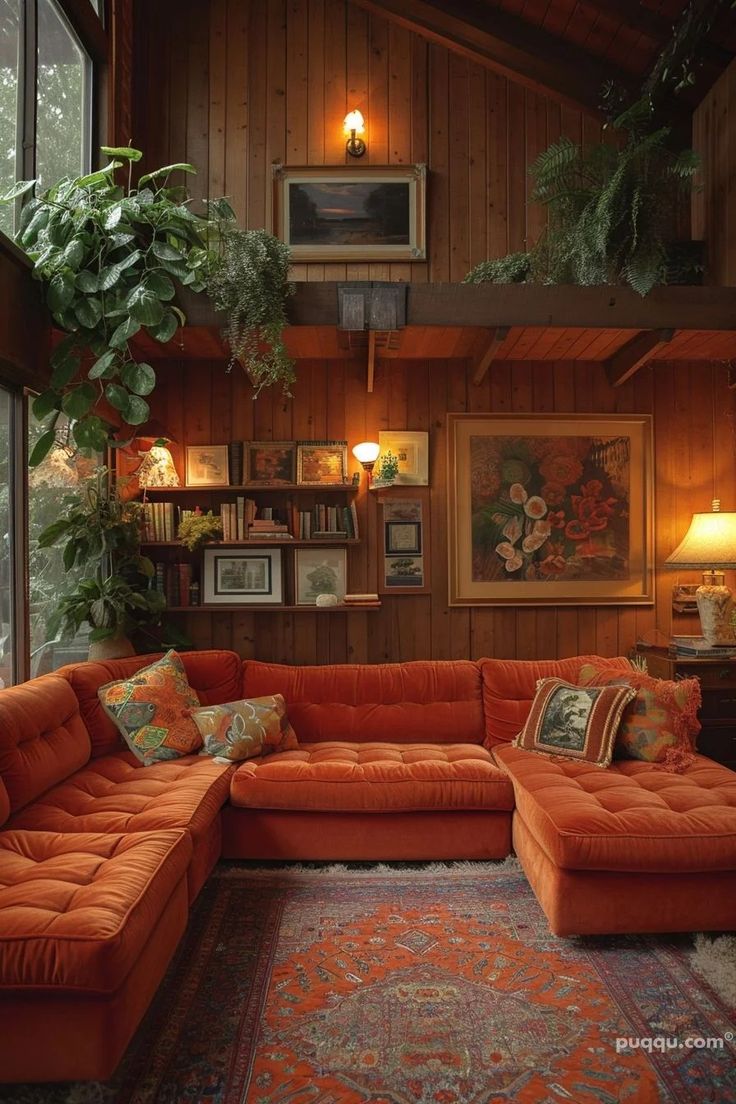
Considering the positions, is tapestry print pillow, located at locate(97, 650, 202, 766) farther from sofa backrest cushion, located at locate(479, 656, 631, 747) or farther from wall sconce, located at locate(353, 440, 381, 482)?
wall sconce, located at locate(353, 440, 381, 482)

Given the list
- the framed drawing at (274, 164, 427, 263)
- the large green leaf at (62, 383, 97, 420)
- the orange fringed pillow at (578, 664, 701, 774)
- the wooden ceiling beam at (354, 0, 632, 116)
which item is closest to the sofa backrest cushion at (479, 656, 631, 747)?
the orange fringed pillow at (578, 664, 701, 774)

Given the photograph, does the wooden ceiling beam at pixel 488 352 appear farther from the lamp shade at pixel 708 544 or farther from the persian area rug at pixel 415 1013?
the persian area rug at pixel 415 1013

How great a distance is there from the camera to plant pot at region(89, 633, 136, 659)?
3.89 m

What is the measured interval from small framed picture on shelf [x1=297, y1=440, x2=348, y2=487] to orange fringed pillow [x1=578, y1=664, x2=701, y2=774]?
75.6 inches

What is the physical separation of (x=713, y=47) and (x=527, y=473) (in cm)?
237

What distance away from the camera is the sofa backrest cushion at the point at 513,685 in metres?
3.86

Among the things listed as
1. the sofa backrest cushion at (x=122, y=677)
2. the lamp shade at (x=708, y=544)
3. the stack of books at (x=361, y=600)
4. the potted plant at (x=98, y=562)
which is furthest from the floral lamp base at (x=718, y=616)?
the potted plant at (x=98, y=562)

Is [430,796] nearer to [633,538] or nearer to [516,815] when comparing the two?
[516,815]

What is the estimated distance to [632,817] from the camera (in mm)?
2676

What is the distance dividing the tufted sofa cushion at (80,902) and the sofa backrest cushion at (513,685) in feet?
5.85

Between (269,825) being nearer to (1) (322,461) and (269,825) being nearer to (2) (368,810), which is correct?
(2) (368,810)

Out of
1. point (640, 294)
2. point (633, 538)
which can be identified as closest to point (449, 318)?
point (640, 294)

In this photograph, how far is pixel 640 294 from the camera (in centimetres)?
372

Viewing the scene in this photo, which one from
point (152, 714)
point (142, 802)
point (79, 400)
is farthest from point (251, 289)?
point (142, 802)
